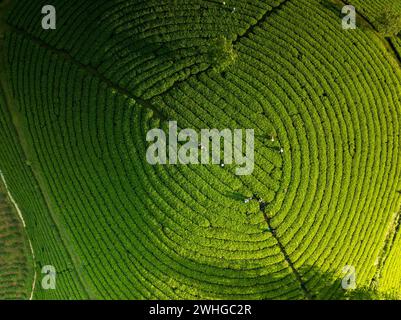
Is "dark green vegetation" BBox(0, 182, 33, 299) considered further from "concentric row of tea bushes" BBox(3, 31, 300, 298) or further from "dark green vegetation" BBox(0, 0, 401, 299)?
"concentric row of tea bushes" BBox(3, 31, 300, 298)

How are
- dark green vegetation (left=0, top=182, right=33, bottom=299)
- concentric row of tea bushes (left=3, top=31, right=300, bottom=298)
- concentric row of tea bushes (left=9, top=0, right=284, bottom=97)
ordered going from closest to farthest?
concentric row of tea bushes (left=3, top=31, right=300, bottom=298), concentric row of tea bushes (left=9, top=0, right=284, bottom=97), dark green vegetation (left=0, top=182, right=33, bottom=299)

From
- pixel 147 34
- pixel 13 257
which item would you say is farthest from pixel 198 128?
pixel 13 257

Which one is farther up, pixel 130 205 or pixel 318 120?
pixel 318 120

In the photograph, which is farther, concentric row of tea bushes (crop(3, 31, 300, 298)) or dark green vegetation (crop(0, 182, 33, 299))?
dark green vegetation (crop(0, 182, 33, 299))

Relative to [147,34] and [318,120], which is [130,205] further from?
[318,120]

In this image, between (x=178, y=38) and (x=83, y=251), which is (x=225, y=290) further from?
(x=178, y=38)

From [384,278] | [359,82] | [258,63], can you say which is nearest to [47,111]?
[258,63]

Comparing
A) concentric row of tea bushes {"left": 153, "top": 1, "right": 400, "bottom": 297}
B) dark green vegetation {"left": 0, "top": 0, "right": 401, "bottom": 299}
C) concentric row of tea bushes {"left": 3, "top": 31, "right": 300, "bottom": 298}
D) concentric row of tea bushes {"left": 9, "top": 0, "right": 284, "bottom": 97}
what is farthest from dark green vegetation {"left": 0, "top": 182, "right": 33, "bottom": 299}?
concentric row of tea bushes {"left": 153, "top": 1, "right": 400, "bottom": 297}

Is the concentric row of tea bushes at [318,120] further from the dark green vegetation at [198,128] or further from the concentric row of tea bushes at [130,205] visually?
the concentric row of tea bushes at [130,205]

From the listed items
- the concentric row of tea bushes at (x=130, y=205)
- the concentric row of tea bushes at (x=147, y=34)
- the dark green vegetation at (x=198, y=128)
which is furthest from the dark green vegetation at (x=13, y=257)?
the concentric row of tea bushes at (x=147, y=34)

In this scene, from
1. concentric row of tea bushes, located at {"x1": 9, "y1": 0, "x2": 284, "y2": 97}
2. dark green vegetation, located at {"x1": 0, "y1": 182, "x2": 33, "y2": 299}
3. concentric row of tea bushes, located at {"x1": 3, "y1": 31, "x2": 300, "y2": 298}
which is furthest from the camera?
dark green vegetation, located at {"x1": 0, "y1": 182, "x2": 33, "y2": 299}
